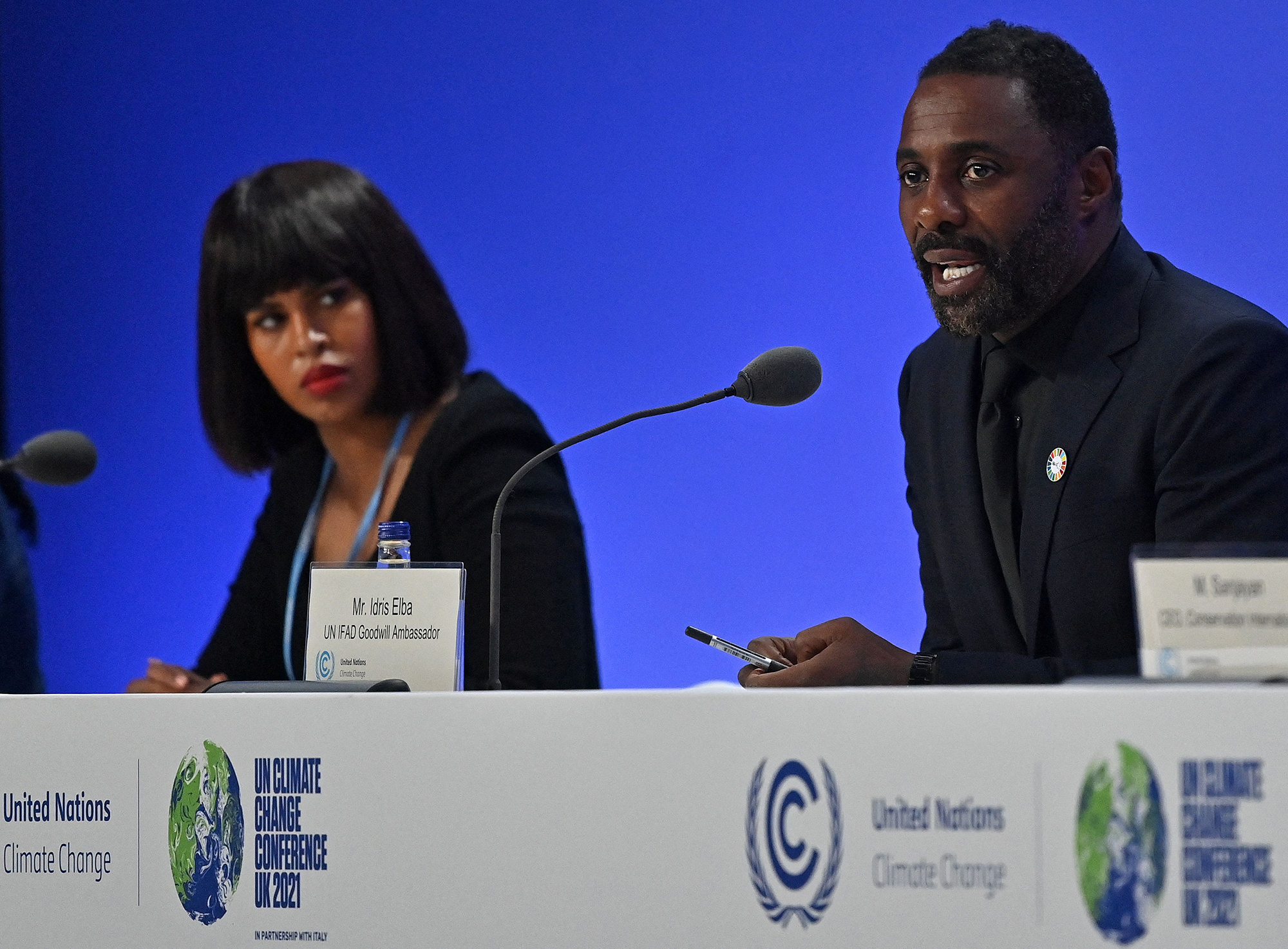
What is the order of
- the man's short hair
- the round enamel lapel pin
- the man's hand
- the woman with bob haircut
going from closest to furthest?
1. the man's hand
2. the round enamel lapel pin
3. the man's short hair
4. the woman with bob haircut

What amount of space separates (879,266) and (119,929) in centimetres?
225

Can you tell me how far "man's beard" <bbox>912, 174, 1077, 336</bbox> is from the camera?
2.20 meters

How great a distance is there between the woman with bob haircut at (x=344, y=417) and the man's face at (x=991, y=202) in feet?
3.86

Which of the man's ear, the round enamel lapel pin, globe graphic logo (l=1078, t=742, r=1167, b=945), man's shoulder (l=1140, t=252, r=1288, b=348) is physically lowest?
globe graphic logo (l=1078, t=742, r=1167, b=945)

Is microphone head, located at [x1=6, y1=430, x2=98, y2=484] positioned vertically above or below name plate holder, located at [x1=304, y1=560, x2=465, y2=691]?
above

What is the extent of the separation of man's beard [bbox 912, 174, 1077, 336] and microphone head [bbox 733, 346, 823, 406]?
0.52 meters

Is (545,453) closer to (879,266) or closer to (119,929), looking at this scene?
(119,929)

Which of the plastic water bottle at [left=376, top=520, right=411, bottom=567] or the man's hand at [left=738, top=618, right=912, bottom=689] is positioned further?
the plastic water bottle at [left=376, top=520, right=411, bottom=567]

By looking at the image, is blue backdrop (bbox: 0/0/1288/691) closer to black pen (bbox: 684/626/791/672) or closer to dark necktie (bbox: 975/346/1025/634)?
dark necktie (bbox: 975/346/1025/634)

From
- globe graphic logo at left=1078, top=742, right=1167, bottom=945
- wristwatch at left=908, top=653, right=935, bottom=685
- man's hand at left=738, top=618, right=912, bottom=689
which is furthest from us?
wristwatch at left=908, top=653, right=935, bottom=685

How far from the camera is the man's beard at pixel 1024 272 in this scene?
7.20ft

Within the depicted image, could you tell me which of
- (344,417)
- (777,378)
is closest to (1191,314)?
(777,378)

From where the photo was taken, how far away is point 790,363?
1810 mm

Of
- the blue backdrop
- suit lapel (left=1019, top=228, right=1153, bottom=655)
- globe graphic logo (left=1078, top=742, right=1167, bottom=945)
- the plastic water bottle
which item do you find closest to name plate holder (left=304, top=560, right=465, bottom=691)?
the plastic water bottle
